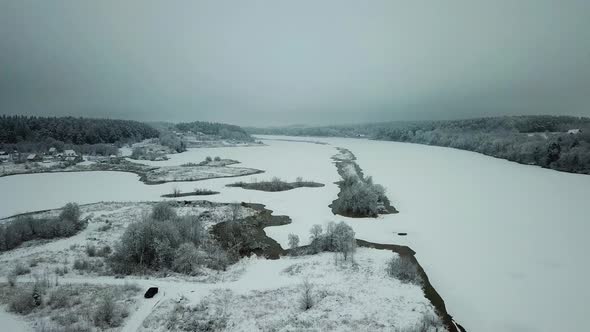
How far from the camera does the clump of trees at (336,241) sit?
18.2 meters

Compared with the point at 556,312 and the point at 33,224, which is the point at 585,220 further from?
the point at 33,224

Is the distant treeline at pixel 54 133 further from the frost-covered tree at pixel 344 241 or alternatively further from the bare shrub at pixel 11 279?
the frost-covered tree at pixel 344 241

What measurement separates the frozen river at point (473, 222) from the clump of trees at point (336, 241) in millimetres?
2643

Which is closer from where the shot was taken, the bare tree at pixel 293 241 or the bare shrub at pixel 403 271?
the bare shrub at pixel 403 271

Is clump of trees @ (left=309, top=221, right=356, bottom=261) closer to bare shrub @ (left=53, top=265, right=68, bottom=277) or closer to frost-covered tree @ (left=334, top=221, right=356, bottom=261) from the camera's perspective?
frost-covered tree @ (left=334, top=221, right=356, bottom=261)

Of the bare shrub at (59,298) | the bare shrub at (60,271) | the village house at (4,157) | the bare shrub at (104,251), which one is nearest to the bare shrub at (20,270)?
the bare shrub at (60,271)

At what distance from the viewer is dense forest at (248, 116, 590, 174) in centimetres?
5229

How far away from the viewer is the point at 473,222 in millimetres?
24250

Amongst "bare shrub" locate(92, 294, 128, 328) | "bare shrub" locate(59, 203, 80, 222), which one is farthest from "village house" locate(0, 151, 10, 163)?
"bare shrub" locate(92, 294, 128, 328)

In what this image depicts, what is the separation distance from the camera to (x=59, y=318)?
11359 millimetres

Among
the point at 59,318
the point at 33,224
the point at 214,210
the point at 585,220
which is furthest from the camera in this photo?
the point at 214,210

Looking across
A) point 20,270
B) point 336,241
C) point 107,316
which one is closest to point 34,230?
point 20,270

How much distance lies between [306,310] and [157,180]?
1440 inches

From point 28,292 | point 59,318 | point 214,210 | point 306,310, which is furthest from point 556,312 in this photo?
point 214,210
